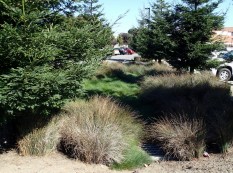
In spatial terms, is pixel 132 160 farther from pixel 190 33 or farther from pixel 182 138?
pixel 190 33

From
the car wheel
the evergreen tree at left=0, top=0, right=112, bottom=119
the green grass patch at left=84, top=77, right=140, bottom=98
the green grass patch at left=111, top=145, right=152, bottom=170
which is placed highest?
the evergreen tree at left=0, top=0, right=112, bottom=119

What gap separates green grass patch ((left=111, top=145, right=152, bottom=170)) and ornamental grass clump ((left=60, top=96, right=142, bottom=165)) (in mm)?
91

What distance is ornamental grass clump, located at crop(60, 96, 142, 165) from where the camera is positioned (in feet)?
22.5

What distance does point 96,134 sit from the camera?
22.8 ft

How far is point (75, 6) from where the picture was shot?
25.1 feet

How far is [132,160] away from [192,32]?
11.1 meters

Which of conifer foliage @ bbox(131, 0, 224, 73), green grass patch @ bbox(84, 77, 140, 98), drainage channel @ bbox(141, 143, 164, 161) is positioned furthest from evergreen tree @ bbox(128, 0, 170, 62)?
drainage channel @ bbox(141, 143, 164, 161)

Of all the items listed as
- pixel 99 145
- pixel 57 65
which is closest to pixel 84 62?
pixel 57 65

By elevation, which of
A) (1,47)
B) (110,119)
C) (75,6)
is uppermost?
(75,6)

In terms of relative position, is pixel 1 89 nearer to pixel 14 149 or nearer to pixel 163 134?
pixel 14 149

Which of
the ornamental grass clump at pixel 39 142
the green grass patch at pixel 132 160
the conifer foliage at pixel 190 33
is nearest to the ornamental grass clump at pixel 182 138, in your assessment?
the green grass patch at pixel 132 160

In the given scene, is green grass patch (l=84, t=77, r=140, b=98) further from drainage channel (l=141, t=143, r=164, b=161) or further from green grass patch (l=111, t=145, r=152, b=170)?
green grass patch (l=111, t=145, r=152, b=170)

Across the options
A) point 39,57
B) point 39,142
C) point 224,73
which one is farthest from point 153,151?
point 224,73

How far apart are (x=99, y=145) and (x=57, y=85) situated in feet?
4.43
